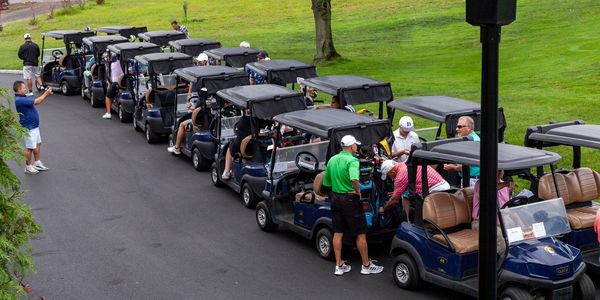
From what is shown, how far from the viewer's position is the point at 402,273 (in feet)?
32.4

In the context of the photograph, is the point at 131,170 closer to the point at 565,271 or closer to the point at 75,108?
the point at 75,108

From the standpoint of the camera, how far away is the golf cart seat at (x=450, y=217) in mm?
9406

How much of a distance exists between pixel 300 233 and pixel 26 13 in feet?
142

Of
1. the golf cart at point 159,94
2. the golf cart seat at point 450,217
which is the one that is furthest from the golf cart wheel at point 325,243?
the golf cart at point 159,94

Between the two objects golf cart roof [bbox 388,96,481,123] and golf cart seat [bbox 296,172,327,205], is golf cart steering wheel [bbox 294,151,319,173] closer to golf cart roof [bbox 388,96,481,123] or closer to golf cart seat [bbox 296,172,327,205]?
golf cart seat [bbox 296,172,327,205]

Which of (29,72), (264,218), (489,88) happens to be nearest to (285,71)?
(264,218)

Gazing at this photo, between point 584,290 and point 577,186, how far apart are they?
6.09 feet

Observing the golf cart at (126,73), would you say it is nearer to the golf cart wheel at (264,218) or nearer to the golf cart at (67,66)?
the golf cart at (67,66)

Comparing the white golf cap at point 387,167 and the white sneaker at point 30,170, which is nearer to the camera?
the white golf cap at point 387,167

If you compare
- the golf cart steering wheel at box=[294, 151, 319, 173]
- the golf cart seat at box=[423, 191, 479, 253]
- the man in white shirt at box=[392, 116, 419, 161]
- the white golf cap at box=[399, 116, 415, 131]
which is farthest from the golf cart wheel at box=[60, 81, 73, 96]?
the golf cart seat at box=[423, 191, 479, 253]

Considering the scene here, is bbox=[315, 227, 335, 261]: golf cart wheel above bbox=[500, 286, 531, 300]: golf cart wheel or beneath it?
beneath

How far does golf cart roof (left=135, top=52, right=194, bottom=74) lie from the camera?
713 inches

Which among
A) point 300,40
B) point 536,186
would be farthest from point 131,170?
point 300,40

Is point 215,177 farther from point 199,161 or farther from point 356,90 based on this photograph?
point 356,90
